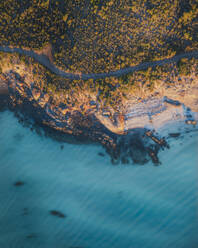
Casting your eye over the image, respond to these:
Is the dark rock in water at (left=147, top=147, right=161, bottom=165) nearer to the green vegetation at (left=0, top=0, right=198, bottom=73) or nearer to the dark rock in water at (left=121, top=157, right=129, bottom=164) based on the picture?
the dark rock in water at (left=121, top=157, right=129, bottom=164)

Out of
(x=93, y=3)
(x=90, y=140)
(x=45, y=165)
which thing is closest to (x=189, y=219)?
(x=90, y=140)

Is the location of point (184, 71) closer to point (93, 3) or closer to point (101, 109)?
point (101, 109)


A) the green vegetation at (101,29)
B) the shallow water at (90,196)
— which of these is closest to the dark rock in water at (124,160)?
the shallow water at (90,196)

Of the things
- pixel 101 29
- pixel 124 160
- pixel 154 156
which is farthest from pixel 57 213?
pixel 101 29

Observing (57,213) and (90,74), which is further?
(57,213)

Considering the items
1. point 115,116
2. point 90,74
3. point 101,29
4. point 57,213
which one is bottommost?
point 57,213

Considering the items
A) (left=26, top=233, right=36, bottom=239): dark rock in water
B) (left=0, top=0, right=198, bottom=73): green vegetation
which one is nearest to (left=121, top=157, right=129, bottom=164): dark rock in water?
(left=0, top=0, right=198, bottom=73): green vegetation

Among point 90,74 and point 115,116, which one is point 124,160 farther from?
point 90,74
